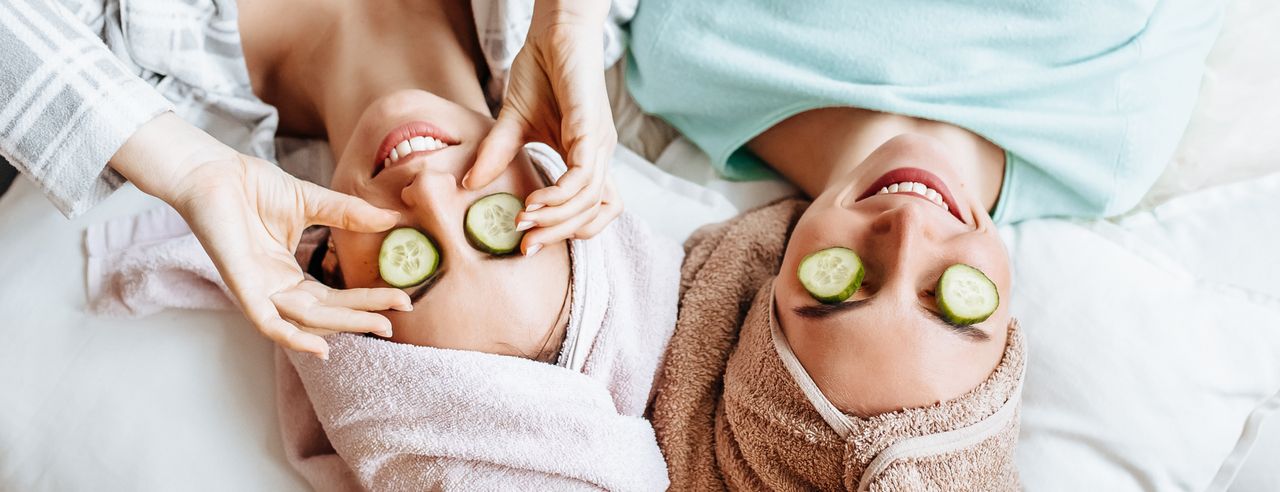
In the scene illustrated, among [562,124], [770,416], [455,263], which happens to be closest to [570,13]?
[562,124]

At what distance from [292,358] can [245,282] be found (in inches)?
11.0

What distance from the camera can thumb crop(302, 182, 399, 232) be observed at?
3.93ft

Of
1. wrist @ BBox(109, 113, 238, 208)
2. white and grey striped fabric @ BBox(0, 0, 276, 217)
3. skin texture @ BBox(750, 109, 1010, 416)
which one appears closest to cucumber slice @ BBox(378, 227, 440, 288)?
wrist @ BBox(109, 113, 238, 208)

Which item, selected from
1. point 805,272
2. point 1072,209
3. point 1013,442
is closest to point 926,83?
point 1072,209

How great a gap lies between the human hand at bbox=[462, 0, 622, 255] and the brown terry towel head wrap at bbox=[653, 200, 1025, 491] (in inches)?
9.0

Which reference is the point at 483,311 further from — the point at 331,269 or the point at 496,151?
the point at 331,269

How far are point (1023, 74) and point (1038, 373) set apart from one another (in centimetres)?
50

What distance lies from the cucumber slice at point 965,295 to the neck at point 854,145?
329 millimetres

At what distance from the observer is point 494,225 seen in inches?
49.8

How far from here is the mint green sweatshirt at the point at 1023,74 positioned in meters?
1.54

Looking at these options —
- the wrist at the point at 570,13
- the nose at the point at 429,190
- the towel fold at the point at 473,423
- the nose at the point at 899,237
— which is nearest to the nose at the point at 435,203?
the nose at the point at 429,190

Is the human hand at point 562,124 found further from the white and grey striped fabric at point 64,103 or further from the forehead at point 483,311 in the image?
the white and grey striped fabric at point 64,103

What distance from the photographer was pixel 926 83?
1.57 meters

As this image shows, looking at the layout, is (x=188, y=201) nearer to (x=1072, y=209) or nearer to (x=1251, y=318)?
(x=1072, y=209)
